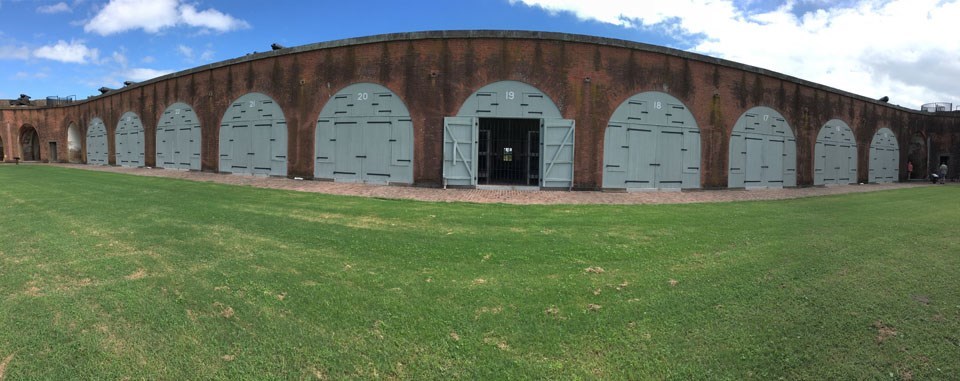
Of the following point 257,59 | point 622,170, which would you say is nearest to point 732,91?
point 622,170

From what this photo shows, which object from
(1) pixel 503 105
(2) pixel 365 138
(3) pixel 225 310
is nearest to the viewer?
(3) pixel 225 310

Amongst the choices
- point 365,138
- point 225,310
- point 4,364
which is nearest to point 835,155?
point 365,138

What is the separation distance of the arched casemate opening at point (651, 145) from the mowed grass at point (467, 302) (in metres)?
8.56

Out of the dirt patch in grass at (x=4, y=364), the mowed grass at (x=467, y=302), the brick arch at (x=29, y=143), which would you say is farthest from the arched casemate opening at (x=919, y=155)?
the brick arch at (x=29, y=143)

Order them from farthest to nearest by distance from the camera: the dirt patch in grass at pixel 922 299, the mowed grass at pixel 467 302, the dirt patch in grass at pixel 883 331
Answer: the dirt patch in grass at pixel 922 299 → the dirt patch in grass at pixel 883 331 → the mowed grass at pixel 467 302

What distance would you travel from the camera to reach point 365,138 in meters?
17.0

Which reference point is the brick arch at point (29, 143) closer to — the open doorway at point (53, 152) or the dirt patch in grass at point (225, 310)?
the open doorway at point (53, 152)

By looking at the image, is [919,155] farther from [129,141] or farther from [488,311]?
[129,141]

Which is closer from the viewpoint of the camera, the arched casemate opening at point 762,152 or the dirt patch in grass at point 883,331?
the dirt patch in grass at point 883,331

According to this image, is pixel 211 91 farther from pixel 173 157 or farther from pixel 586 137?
pixel 586 137

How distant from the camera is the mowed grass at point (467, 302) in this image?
3115 millimetres

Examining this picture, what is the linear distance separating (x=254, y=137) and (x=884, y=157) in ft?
113

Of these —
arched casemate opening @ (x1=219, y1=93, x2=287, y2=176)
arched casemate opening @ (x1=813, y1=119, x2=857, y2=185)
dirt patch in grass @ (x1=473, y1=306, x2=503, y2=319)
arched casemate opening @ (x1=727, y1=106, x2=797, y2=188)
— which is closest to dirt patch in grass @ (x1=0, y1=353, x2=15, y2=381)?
dirt patch in grass @ (x1=473, y1=306, x2=503, y2=319)

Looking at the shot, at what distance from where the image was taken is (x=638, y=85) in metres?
16.7
